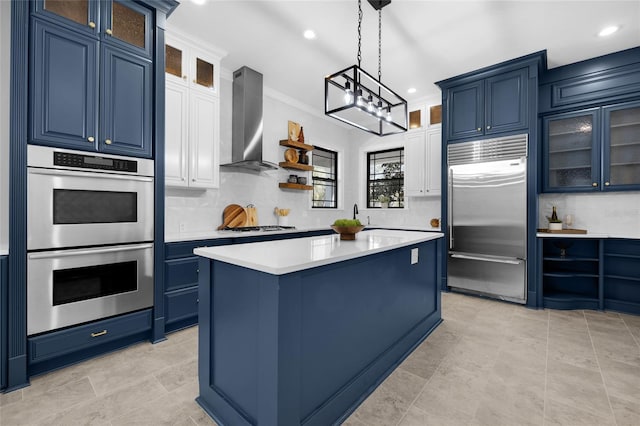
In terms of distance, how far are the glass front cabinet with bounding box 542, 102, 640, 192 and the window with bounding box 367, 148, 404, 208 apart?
7.43 ft

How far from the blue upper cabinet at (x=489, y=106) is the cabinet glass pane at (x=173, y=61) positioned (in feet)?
11.3

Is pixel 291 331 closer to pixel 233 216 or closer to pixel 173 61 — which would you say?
pixel 233 216

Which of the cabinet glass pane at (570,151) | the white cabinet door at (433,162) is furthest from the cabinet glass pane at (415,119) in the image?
Result: the cabinet glass pane at (570,151)

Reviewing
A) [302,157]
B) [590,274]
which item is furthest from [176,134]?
[590,274]

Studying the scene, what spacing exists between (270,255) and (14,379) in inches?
76.0

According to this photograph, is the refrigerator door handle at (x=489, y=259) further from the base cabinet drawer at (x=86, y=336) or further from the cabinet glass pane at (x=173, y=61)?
the cabinet glass pane at (x=173, y=61)

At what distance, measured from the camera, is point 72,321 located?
217 centimetres

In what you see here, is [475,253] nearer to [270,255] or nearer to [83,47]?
[270,255]

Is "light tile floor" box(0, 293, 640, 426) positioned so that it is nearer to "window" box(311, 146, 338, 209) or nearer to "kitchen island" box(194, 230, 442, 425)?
"kitchen island" box(194, 230, 442, 425)

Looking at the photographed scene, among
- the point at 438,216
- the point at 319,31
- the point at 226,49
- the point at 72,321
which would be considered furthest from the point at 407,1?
the point at 72,321

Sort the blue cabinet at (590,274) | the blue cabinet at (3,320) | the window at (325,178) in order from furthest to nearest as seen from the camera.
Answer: the window at (325,178)
the blue cabinet at (590,274)
the blue cabinet at (3,320)

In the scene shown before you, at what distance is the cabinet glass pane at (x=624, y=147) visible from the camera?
3.45 metres

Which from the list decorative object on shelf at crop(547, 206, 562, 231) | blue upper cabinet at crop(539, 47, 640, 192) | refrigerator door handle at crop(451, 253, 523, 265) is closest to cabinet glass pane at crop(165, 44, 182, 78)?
refrigerator door handle at crop(451, 253, 523, 265)

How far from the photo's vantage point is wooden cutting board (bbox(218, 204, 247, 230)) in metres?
3.89
